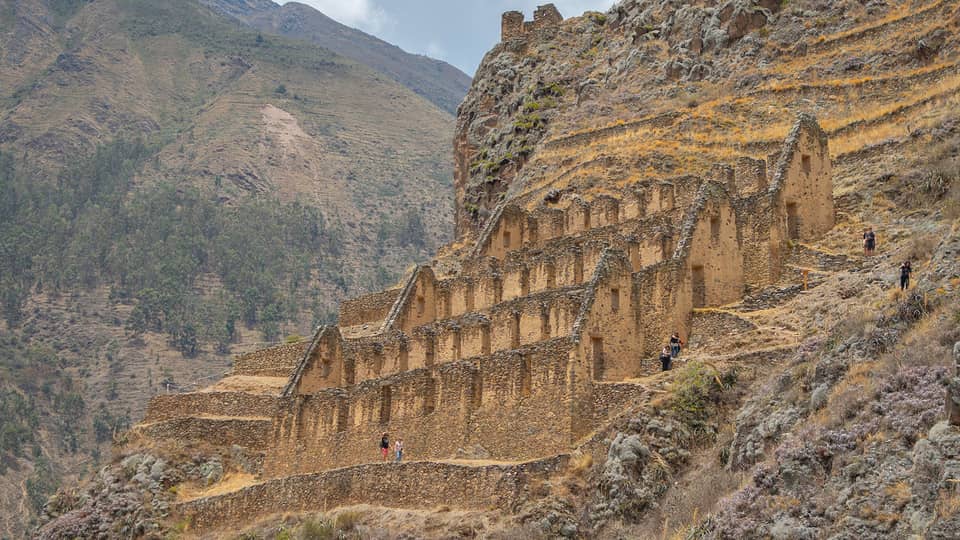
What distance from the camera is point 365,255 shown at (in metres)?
162

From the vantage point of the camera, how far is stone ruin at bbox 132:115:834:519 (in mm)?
35531

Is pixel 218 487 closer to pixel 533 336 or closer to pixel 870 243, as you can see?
pixel 533 336

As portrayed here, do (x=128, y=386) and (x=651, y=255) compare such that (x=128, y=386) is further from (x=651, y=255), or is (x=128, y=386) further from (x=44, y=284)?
(x=651, y=255)

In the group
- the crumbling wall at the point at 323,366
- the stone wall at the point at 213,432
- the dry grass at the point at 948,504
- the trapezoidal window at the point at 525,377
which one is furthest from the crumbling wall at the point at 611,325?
the dry grass at the point at 948,504

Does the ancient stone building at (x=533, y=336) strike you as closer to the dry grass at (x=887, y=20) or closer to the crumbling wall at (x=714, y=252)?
the crumbling wall at (x=714, y=252)

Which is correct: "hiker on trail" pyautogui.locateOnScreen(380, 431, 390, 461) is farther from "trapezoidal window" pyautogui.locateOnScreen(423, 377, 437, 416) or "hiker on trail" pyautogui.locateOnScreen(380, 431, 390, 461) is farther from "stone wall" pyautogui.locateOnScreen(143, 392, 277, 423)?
"stone wall" pyautogui.locateOnScreen(143, 392, 277, 423)

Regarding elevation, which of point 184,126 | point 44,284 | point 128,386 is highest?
point 184,126

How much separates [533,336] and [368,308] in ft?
54.8

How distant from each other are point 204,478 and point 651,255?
49.4 ft

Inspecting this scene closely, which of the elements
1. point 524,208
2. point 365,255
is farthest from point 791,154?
point 365,255

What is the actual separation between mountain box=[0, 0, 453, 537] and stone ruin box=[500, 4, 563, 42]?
41.9 metres

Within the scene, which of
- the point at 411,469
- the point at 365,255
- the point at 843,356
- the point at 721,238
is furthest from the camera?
the point at 365,255

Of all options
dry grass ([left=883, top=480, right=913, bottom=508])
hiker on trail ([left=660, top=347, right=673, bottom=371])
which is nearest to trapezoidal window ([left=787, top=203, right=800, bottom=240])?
hiker on trail ([left=660, top=347, right=673, bottom=371])

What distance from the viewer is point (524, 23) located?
76562 millimetres
